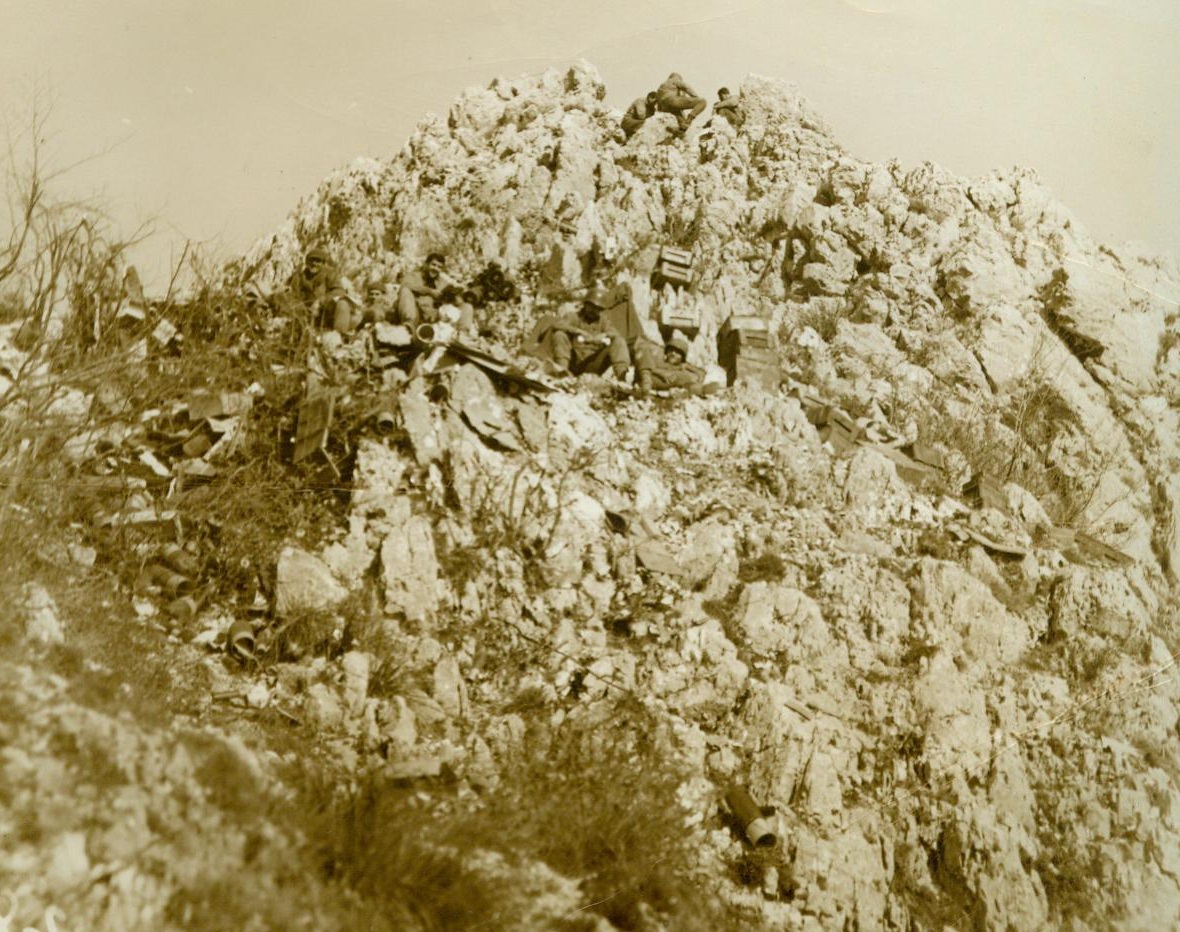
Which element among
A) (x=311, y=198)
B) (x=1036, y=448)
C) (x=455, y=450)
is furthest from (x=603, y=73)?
(x=1036, y=448)

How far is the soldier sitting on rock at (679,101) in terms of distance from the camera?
773 centimetres

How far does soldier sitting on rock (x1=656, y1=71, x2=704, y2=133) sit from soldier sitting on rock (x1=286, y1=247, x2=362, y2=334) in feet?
12.4

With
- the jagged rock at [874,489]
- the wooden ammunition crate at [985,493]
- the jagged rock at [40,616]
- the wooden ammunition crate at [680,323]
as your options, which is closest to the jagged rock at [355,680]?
the jagged rock at [40,616]

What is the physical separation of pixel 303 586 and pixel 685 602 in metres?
2.67

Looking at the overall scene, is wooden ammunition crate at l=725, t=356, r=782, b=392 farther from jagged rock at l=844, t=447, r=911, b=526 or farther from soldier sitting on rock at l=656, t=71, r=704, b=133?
soldier sitting on rock at l=656, t=71, r=704, b=133

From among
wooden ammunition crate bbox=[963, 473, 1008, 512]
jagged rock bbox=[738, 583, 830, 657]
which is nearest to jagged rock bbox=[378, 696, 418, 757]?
jagged rock bbox=[738, 583, 830, 657]

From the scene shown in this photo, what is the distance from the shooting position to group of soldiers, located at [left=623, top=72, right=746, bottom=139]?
7832mm

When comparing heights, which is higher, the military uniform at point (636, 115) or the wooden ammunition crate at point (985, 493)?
the military uniform at point (636, 115)

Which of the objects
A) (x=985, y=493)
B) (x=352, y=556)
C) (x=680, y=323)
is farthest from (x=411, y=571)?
(x=985, y=493)

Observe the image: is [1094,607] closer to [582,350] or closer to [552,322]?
[582,350]

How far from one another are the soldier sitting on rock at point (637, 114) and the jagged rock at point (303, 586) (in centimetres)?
558

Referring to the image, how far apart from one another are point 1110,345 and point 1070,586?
10.4 ft

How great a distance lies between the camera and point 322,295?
6699 mm

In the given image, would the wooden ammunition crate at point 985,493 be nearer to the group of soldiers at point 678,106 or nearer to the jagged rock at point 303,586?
the group of soldiers at point 678,106
